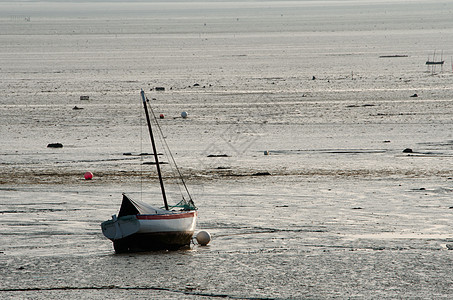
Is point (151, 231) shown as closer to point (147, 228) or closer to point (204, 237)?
point (147, 228)

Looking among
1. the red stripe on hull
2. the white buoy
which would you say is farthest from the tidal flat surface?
the red stripe on hull

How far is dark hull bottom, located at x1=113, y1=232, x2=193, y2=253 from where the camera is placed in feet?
72.3

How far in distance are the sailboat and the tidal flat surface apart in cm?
37

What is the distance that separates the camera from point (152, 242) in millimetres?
22438

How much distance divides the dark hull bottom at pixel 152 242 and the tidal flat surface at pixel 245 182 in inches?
12.4

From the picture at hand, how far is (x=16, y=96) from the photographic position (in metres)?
55.8

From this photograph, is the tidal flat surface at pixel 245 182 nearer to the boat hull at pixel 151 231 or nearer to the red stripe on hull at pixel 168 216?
the boat hull at pixel 151 231

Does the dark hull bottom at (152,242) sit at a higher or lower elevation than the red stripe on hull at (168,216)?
lower

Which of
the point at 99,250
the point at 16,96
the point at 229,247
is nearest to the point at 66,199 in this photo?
the point at 99,250

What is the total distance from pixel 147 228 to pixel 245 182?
8426 mm

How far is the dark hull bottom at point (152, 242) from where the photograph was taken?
22.0 metres

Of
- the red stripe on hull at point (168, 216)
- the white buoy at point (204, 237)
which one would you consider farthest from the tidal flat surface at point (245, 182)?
the red stripe on hull at point (168, 216)

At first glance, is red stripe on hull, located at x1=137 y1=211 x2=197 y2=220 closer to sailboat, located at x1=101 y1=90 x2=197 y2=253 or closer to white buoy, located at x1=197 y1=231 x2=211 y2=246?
sailboat, located at x1=101 y1=90 x2=197 y2=253

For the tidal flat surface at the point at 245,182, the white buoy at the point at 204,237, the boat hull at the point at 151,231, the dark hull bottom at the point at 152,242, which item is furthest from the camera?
the white buoy at the point at 204,237
